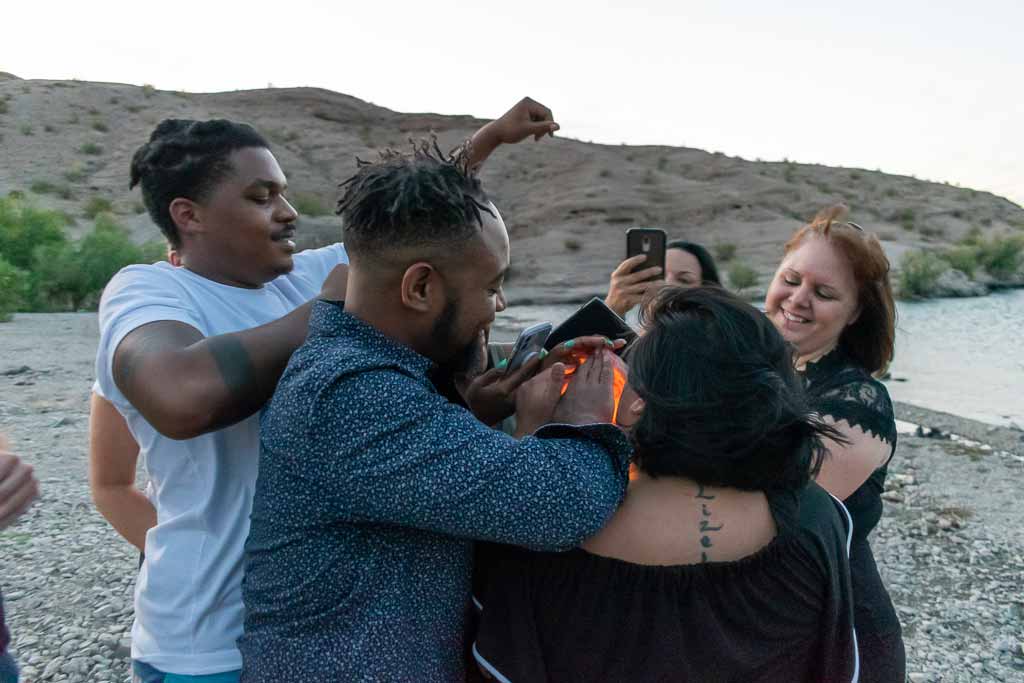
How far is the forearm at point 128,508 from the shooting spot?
7.10 ft

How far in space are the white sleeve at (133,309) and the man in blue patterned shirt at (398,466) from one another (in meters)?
0.40

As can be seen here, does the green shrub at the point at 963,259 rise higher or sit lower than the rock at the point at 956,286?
higher

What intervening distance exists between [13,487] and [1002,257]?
123 feet

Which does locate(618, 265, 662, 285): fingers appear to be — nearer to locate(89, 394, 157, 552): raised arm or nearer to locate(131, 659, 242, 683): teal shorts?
locate(89, 394, 157, 552): raised arm

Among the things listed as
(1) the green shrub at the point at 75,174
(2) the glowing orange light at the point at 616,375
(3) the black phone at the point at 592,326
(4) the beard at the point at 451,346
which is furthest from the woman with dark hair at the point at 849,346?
(1) the green shrub at the point at 75,174

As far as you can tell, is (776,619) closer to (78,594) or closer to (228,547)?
(228,547)

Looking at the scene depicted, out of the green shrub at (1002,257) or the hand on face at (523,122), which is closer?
the hand on face at (523,122)

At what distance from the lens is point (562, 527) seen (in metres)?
1.29

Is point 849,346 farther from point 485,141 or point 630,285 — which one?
point 485,141

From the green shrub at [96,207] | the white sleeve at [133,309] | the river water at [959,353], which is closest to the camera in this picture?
the white sleeve at [133,309]

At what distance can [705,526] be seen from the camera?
60.8 inches

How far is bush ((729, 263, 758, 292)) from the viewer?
2778 centimetres

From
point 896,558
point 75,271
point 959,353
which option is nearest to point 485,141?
point 896,558

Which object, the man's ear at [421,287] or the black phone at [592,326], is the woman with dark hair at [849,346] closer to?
the black phone at [592,326]
